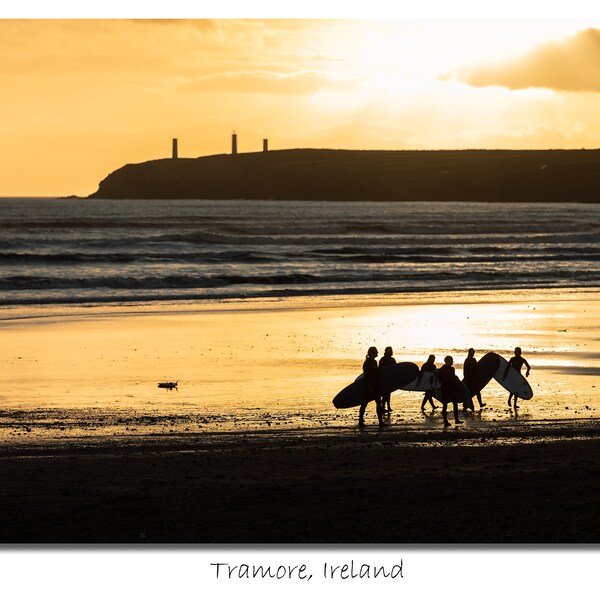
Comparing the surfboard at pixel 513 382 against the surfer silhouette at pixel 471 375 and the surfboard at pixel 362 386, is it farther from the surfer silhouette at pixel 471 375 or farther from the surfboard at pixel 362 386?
the surfboard at pixel 362 386

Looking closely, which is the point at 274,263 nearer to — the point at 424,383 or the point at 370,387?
the point at 424,383

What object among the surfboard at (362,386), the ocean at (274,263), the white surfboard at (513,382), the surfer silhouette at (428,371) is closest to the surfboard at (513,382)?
the white surfboard at (513,382)

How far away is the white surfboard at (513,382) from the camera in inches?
606

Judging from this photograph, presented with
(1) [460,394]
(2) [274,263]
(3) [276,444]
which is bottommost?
(3) [276,444]

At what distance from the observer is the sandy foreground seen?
9.27 metres

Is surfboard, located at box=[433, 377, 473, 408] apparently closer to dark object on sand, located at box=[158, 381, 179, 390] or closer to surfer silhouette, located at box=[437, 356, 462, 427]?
surfer silhouette, located at box=[437, 356, 462, 427]

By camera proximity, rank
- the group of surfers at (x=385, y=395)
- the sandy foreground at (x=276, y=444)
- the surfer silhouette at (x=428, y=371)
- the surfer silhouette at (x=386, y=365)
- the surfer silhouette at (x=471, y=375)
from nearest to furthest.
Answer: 1. the sandy foreground at (x=276, y=444)
2. the group of surfers at (x=385, y=395)
3. the surfer silhouette at (x=386, y=365)
4. the surfer silhouette at (x=428, y=371)
5. the surfer silhouette at (x=471, y=375)

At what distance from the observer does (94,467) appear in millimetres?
11328

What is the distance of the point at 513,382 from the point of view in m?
15.5

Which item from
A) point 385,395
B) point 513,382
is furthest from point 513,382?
point 385,395

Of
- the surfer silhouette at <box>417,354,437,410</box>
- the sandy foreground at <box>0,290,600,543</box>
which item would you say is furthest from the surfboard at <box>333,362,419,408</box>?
the surfer silhouette at <box>417,354,437,410</box>

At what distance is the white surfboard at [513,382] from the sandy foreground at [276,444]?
161 mm

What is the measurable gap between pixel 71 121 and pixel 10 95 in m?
2.39

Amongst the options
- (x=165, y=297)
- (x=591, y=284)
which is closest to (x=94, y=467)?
(x=165, y=297)
